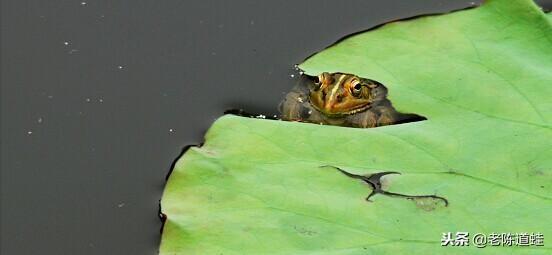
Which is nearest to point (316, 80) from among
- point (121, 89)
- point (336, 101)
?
point (336, 101)

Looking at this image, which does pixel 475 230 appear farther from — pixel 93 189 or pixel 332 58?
pixel 93 189

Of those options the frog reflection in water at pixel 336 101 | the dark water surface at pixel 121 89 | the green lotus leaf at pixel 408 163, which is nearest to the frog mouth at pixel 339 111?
the frog reflection in water at pixel 336 101

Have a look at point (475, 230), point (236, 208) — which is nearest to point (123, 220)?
point (236, 208)

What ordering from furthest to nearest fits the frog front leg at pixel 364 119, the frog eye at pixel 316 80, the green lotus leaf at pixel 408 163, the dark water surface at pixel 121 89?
the frog eye at pixel 316 80, the frog front leg at pixel 364 119, the dark water surface at pixel 121 89, the green lotus leaf at pixel 408 163

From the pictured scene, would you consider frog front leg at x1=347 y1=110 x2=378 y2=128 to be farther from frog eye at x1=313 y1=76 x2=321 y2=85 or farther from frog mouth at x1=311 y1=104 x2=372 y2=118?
frog eye at x1=313 y1=76 x2=321 y2=85

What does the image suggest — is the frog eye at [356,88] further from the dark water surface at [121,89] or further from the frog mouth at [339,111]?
the dark water surface at [121,89]

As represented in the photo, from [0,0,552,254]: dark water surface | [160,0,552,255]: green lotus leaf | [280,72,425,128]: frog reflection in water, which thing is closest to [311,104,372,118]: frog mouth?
[280,72,425,128]: frog reflection in water
